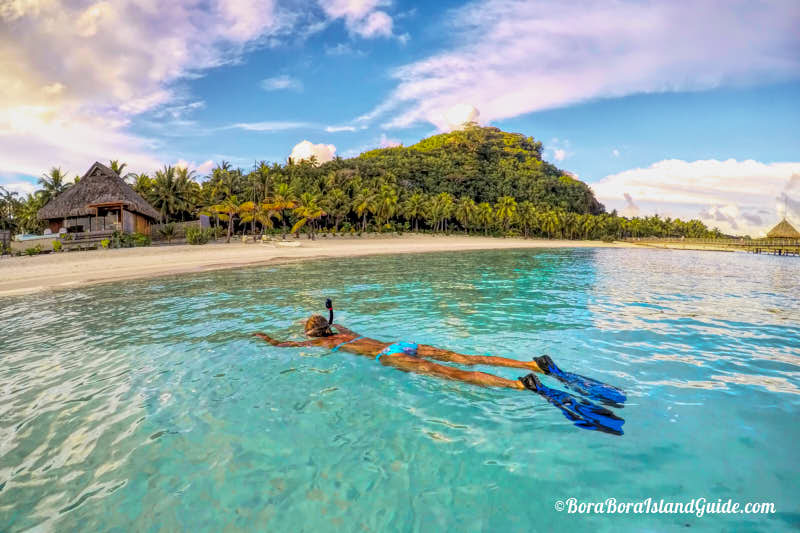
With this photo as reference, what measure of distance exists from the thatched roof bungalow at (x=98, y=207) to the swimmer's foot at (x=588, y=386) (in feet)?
134

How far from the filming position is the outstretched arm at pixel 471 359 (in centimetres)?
585

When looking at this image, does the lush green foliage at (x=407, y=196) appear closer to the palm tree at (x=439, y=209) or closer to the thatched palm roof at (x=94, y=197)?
the palm tree at (x=439, y=209)

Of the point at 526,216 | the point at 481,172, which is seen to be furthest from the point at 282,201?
the point at 481,172

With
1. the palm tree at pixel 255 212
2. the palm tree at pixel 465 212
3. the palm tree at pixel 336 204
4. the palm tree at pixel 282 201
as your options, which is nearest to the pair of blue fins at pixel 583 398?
the palm tree at pixel 282 201

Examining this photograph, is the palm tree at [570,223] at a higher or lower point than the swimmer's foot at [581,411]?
higher

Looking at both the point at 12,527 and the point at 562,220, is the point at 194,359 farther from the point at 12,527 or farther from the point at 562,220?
the point at 562,220

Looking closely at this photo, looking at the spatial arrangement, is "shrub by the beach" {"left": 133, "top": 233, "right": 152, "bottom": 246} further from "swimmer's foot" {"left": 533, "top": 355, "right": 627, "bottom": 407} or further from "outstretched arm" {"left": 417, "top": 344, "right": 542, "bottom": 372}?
"swimmer's foot" {"left": 533, "top": 355, "right": 627, "bottom": 407}

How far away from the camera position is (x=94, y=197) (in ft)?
119

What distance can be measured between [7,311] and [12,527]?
12.5 meters

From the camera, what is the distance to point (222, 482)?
11.3 ft

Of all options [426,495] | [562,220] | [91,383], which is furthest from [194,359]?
[562,220]

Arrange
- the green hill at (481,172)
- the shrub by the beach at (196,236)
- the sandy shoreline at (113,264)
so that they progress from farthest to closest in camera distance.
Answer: the green hill at (481,172) → the shrub by the beach at (196,236) → the sandy shoreline at (113,264)

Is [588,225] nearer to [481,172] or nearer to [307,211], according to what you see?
[481,172]

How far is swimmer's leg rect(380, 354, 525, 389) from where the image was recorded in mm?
5277
